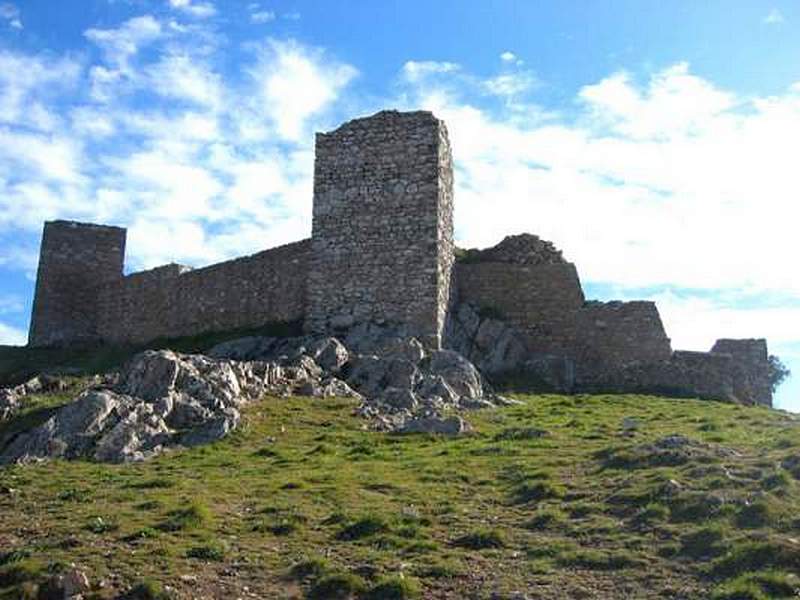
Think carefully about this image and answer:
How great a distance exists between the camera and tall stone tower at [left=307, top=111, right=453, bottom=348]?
110 feet

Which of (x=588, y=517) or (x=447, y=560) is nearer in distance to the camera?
(x=447, y=560)

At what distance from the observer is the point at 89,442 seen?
76.3 ft

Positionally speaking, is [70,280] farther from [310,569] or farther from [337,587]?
[337,587]

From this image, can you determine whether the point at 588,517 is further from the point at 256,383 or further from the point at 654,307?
the point at 654,307

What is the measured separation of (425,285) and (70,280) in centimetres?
2200

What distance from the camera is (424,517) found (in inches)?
683

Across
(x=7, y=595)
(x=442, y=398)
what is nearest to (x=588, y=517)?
(x=7, y=595)

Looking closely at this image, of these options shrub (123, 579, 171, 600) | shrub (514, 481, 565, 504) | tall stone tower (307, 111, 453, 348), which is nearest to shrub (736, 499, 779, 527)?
shrub (514, 481, 565, 504)

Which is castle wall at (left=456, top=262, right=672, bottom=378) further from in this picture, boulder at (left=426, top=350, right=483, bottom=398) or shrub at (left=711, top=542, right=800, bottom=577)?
shrub at (left=711, top=542, right=800, bottom=577)

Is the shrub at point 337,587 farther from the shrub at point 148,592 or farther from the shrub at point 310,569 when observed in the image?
the shrub at point 148,592

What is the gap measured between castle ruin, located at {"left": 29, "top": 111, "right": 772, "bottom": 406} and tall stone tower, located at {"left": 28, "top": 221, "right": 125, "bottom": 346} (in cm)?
1046

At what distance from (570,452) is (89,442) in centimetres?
1071

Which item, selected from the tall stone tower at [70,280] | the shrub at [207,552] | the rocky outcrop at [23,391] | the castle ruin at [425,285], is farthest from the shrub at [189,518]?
the tall stone tower at [70,280]

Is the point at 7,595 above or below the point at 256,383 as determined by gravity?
below
